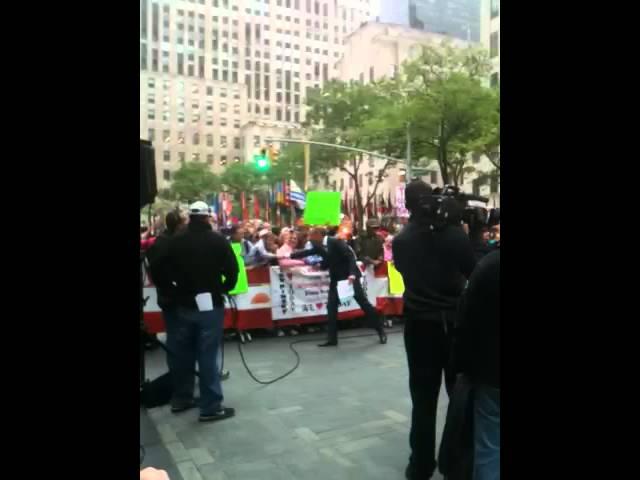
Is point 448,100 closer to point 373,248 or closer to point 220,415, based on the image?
point 373,248

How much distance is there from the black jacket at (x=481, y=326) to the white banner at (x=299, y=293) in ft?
21.4

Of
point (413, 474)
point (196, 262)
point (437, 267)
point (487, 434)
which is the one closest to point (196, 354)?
point (196, 262)

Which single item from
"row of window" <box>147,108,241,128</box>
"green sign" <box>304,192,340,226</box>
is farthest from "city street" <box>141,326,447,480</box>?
"row of window" <box>147,108,241,128</box>

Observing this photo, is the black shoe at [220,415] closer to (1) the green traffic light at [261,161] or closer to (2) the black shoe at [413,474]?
(2) the black shoe at [413,474]

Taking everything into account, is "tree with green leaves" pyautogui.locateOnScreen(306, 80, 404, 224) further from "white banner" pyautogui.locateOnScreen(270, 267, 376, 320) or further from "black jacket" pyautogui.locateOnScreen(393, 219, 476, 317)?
"black jacket" pyautogui.locateOnScreen(393, 219, 476, 317)

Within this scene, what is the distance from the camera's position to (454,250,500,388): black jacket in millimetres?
2312

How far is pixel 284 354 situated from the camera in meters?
7.56

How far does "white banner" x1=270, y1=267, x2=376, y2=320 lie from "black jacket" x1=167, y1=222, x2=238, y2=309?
156 inches

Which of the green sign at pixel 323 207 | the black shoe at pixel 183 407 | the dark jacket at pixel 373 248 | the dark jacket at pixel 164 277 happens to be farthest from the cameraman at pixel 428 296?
the green sign at pixel 323 207

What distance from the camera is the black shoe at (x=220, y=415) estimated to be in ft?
16.0
